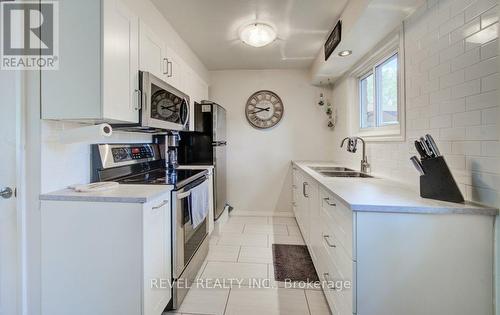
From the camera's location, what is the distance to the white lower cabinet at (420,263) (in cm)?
A: 115

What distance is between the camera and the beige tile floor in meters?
1.76

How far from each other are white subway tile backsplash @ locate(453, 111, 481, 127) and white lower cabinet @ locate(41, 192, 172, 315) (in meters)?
1.74

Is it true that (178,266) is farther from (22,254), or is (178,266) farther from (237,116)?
(237,116)

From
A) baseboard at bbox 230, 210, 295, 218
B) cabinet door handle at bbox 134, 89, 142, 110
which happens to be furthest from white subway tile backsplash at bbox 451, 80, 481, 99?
baseboard at bbox 230, 210, 295, 218

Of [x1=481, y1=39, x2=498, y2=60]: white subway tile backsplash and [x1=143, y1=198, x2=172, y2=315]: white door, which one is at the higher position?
[x1=481, y1=39, x2=498, y2=60]: white subway tile backsplash

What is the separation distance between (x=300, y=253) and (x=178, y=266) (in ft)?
4.51

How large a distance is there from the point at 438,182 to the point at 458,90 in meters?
0.51

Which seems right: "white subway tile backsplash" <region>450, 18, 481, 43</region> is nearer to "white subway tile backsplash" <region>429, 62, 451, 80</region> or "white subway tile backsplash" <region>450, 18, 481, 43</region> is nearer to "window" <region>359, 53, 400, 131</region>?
"white subway tile backsplash" <region>429, 62, 451, 80</region>

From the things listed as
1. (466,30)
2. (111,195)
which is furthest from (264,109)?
(111,195)

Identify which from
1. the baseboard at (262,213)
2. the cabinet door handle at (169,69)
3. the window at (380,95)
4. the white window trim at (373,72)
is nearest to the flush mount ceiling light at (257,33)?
the cabinet door handle at (169,69)

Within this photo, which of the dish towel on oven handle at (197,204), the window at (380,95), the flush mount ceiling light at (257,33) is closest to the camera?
the dish towel on oven handle at (197,204)

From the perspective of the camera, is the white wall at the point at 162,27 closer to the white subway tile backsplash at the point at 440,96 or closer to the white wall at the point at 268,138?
the white wall at the point at 268,138

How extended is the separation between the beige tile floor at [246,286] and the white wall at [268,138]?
86 centimetres

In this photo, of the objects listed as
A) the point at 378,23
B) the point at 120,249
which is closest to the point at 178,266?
the point at 120,249
